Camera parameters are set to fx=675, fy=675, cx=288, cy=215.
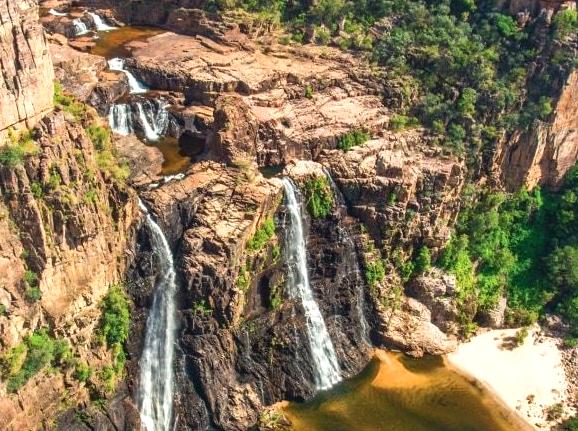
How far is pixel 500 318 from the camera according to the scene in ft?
143

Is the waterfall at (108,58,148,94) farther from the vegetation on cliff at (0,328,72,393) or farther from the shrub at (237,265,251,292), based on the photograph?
the vegetation on cliff at (0,328,72,393)

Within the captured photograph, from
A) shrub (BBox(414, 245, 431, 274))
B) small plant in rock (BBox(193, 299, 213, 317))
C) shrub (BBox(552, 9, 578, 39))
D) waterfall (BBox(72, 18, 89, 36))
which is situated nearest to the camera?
small plant in rock (BBox(193, 299, 213, 317))

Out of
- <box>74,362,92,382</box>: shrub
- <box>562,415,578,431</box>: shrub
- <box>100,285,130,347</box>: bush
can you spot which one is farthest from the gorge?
<box>562,415,578,431</box>: shrub

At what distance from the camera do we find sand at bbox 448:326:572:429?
128 feet

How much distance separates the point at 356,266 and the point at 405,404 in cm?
856

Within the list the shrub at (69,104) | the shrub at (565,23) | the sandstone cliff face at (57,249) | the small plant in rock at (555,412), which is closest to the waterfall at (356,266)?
the small plant in rock at (555,412)

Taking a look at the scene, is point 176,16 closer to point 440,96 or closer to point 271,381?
point 440,96

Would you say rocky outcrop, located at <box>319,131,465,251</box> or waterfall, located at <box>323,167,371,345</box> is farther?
rocky outcrop, located at <box>319,131,465,251</box>

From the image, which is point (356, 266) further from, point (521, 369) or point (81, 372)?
point (81, 372)

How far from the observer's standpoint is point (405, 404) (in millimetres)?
37031

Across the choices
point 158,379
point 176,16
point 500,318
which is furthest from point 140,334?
point 176,16

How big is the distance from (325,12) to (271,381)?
29.0m

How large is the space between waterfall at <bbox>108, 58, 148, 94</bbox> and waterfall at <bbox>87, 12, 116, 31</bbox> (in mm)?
6838

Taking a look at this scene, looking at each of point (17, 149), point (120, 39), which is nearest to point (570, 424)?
point (17, 149)
